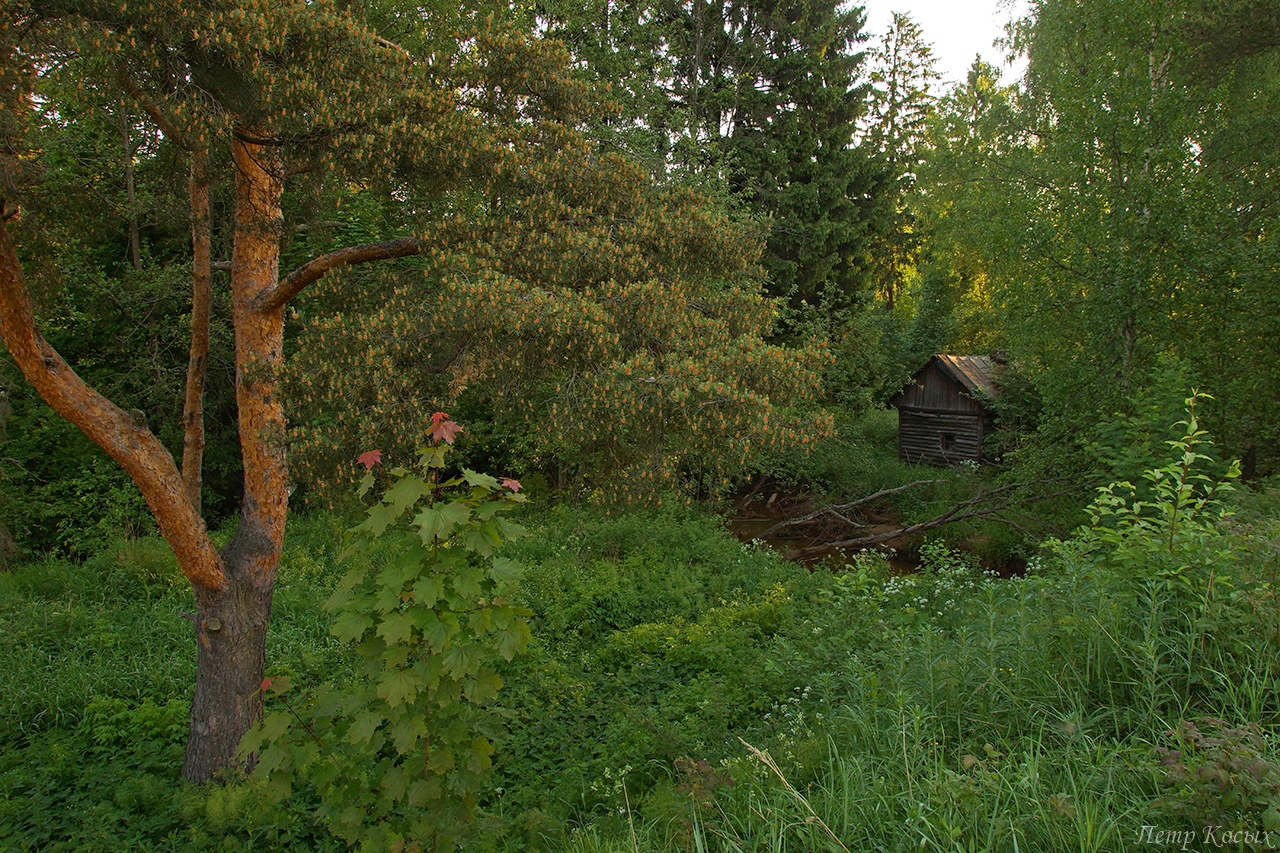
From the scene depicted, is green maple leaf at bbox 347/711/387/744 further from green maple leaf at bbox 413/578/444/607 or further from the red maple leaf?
the red maple leaf

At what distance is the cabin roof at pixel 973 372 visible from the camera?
18.3 m

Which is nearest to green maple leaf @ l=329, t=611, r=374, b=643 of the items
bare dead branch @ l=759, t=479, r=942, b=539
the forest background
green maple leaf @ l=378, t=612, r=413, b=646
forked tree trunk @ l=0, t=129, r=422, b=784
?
green maple leaf @ l=378, t=612, r=413, b=646

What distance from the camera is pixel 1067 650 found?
3586 millimetres

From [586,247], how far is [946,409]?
16.5m

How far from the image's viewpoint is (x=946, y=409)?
19.4 meters

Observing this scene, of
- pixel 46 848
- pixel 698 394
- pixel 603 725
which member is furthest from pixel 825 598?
pixel 46 848

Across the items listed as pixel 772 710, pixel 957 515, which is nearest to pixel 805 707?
pixel 772 710

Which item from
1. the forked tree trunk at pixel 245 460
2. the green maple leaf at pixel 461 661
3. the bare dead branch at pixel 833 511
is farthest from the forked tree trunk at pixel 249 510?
the bare dead branch at pixel 833 511

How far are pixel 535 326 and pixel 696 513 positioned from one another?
9.54 meters

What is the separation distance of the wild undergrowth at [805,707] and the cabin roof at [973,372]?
9.69 meters

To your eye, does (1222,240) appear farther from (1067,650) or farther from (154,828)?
(154,828)

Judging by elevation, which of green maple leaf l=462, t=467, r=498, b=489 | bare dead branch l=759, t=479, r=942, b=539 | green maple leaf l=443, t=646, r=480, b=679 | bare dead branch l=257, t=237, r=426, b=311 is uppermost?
bare dead branch l=257, t=237, r=426, b=311

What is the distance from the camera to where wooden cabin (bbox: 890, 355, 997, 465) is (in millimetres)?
18578

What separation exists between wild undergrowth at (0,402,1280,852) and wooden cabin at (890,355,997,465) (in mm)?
9971
